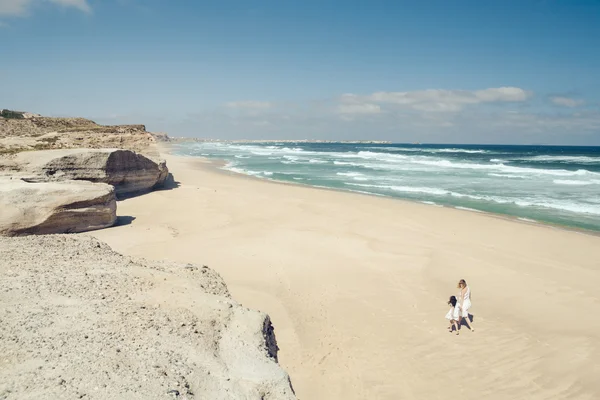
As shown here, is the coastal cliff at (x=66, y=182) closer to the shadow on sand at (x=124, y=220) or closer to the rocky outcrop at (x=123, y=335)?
the shadow on sand at (x=124, y=220)

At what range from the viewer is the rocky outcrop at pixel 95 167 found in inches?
579

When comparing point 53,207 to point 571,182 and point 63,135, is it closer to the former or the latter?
point 63,135

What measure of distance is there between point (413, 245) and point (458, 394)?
763 cm

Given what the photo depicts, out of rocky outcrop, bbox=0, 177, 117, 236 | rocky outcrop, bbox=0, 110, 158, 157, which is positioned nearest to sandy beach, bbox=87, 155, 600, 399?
rocky outcrop, bbox=0, 177, 117, 236

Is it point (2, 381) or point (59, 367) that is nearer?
point (2, 381)

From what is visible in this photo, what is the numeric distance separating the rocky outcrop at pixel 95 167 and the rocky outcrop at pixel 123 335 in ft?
31.4

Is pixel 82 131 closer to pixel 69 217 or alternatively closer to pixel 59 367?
pixel 69 217

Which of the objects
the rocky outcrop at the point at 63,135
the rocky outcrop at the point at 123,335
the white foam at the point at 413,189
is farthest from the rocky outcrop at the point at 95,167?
the white foam at the point at 413,189

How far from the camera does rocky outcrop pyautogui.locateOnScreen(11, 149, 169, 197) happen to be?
1471 cm

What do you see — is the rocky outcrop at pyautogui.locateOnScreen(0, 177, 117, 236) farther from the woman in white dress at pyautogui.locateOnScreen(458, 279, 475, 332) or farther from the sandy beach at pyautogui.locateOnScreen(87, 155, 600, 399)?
the woman in white dress at pyautogui.locateOnScreen(458, 279, 475, 332)

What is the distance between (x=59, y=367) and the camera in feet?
11.0

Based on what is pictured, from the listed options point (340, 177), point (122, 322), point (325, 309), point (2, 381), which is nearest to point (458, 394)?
point (325, 309)

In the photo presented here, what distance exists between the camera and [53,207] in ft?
→ 35.4

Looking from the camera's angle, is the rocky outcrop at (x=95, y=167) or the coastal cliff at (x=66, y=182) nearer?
the coastal cliff at (x=66, y=182)
